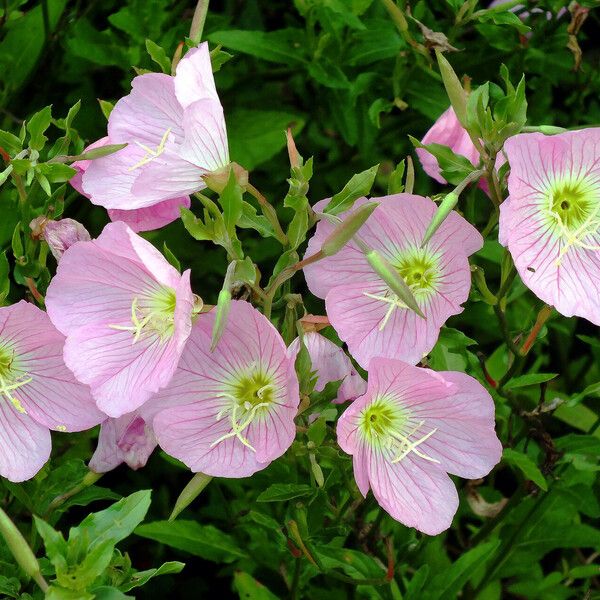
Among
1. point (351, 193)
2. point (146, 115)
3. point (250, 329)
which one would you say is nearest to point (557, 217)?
point (351, 193)

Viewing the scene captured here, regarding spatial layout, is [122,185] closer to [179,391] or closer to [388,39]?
[179,391]

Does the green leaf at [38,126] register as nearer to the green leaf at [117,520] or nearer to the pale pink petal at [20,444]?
the pale pink petal at [20,444]

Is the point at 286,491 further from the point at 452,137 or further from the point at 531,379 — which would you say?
the point at 452,137

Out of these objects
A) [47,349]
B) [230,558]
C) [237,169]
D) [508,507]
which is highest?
[237,169]

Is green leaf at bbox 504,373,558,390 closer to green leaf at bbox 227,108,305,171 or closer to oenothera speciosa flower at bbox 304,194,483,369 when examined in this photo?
oenothera speciosa flower at bbox 304,194,483,369

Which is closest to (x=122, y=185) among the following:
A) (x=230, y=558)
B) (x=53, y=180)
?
(x=53, y=180)

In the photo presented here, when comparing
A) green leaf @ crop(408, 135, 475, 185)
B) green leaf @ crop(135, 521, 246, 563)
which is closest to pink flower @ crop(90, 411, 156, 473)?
green leaf @ crop(135, 521, 246, 563)
